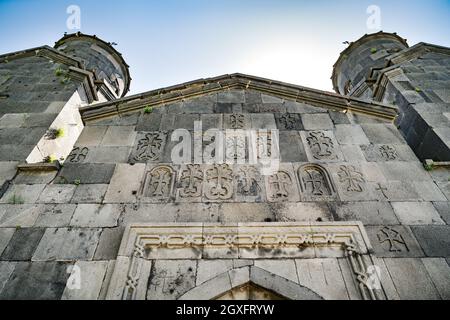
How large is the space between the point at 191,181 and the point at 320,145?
2347mm

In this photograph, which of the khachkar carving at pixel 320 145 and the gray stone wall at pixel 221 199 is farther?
the khachkar carving at pixel 320 145

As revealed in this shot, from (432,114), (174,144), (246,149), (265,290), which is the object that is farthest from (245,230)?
(432,114)

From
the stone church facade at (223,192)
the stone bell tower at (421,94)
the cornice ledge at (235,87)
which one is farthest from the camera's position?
the cornice ledge at (235,87)

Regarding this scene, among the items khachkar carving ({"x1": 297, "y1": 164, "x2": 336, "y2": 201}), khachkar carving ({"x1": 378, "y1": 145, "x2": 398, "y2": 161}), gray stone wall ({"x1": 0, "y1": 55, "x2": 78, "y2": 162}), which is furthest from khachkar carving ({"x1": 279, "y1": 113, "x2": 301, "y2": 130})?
gray stone wall ({"x1": 0, "y1": 55, "x2": 78, "y2": 162})

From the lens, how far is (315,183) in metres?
4.50

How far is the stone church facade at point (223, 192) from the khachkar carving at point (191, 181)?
3cm

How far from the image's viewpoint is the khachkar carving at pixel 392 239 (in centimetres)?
369

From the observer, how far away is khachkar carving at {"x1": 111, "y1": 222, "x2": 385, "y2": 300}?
11.7ft

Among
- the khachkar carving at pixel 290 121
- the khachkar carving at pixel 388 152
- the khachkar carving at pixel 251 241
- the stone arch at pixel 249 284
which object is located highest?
the khachkar carving at pixel 290 121

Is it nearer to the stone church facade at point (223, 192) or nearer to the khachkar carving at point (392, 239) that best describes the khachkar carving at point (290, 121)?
the stone church facade at point (223, 192)

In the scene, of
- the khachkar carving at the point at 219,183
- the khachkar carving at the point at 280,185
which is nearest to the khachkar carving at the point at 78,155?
the khachkar carving at the point at 219,183

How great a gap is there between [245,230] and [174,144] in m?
2.17

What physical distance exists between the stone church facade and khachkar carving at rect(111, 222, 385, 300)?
2cm

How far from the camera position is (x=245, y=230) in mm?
3758
